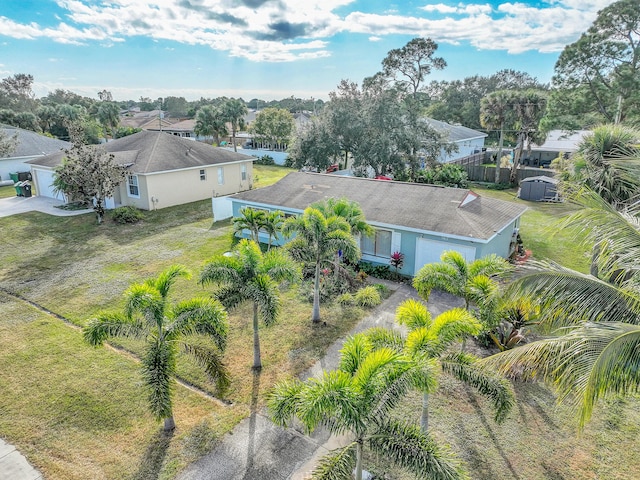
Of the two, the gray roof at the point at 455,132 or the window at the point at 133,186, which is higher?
the gray roof at the point at 455,132

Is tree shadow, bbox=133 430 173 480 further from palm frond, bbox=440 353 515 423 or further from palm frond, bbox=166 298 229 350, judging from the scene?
palm frond, bbox=440 353 515 423

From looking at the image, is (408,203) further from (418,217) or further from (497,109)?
(497,109)

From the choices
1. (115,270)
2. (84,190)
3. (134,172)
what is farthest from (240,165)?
(115,270)

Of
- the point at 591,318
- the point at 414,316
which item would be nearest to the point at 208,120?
the point at 414,316

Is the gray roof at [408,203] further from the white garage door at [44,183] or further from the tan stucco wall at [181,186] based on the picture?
the white garage door at [44,183]

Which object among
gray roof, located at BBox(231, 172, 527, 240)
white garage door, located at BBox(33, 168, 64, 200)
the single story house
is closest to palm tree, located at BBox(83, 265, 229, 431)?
gray roof, located at BBox(231, 172, 527, 240)

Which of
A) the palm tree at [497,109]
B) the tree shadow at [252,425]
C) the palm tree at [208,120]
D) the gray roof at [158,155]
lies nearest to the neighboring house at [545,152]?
the palm tree at [497,109]
